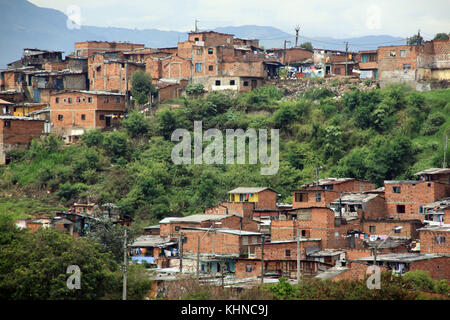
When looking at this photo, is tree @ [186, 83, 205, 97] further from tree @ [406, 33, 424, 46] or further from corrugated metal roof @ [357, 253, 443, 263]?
corrugated metal roof @ [357, 253, 443, 263]

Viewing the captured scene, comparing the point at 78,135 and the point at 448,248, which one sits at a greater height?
the point at 78,135

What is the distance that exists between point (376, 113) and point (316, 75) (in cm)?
1012

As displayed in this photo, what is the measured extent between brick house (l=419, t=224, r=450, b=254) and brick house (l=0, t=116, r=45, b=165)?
27.0 metres

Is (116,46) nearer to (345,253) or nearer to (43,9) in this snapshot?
(345,253)

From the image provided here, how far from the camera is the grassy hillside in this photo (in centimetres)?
4428

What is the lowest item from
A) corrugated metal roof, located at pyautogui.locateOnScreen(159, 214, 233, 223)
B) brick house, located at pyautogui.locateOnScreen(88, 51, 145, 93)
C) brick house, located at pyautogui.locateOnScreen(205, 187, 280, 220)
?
corrugated metal roof, located at pyautogui.locateOnScreen(159, 214, 233, 223)

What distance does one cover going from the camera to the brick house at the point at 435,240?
110 feet

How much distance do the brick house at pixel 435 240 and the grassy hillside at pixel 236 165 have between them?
882 centimetres

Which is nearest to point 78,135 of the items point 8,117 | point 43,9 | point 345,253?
point 8,117

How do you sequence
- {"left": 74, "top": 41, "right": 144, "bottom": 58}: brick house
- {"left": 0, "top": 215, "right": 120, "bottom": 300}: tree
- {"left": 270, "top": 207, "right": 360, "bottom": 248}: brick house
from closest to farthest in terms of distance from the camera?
{"left": 0, "top": 215, "right": 120, "bottom": 300}: tree < {"left": 270, "top": 207, "right": 360, "bottom": 248}: brick house < {"left": 74, "top": 41, "right": 144, "bottom": 58}: brick house

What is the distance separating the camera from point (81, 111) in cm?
5197

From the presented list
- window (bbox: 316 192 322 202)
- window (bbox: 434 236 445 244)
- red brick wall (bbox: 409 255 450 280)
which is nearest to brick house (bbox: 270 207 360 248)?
window (bbox: 316 192 322 202)

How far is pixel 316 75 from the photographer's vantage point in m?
56.7

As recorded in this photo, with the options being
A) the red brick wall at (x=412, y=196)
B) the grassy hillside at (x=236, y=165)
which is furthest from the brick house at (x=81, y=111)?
the red brick wall at (x=412, y=196)
